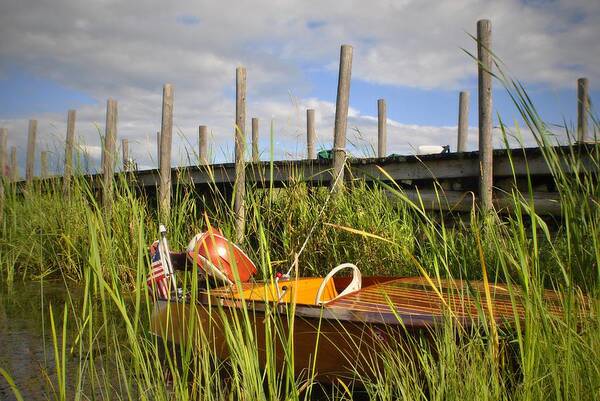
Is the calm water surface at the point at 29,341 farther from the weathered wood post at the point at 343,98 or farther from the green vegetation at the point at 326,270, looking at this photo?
the weathered wood post at the point at 343,98

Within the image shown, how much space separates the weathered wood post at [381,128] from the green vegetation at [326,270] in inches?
322

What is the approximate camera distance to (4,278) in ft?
28.5

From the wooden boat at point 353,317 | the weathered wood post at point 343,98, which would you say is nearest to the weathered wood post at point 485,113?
the weathered wood post at point 343,98

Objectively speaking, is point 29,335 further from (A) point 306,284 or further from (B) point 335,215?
(B) point 335,215

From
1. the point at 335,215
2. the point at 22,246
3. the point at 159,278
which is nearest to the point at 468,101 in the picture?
the point at 335,215

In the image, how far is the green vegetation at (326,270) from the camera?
218 centimetres

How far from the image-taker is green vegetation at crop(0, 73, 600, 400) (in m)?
2.18

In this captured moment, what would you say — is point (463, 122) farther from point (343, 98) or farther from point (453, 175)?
point (453, 175)

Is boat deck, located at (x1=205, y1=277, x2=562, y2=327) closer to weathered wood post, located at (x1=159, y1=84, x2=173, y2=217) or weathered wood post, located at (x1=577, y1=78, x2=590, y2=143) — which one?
weathered wood post, located at (x1=577, y1=78, x2=590, y2=143)

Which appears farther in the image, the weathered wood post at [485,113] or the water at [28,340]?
the weathered wood post at [485,113]

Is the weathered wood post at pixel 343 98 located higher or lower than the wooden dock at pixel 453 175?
higher

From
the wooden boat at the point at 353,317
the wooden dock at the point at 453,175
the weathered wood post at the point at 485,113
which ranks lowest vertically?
the wooden boat at the point at 353,317

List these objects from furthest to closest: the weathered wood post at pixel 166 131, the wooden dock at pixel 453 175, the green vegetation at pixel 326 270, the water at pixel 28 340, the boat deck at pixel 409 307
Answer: the weathered wood post at pixel 166 131 < the wooden dock at pixel 453 175 < the water at pixel 28 340 < the boat deck at pixel 409 307 < the green vegetation at pixel 326 270

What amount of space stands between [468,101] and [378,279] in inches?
414
